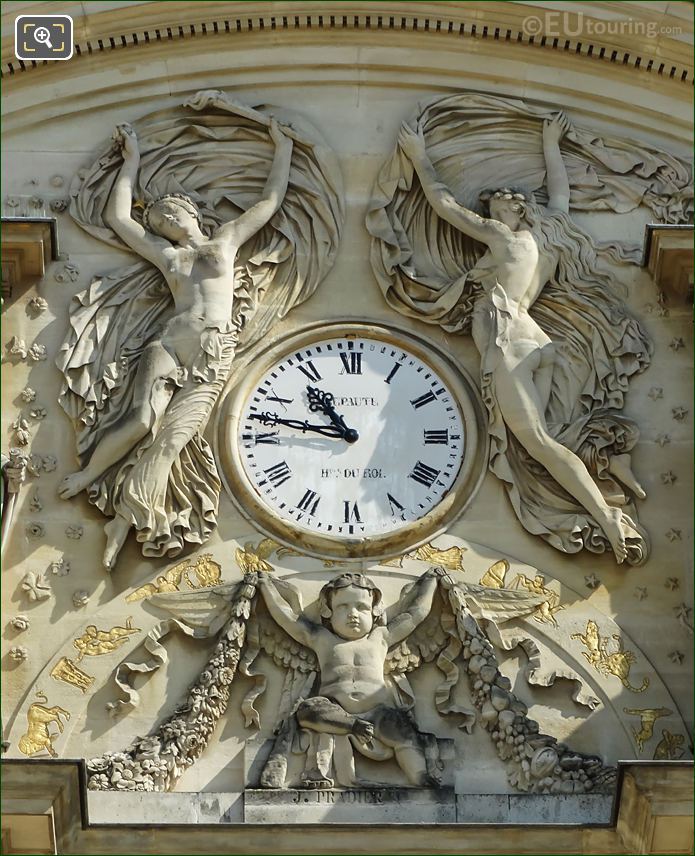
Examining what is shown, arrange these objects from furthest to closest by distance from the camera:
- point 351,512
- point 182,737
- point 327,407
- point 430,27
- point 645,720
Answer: point 430,27 → point 327,407 → point 351,512 → point 645,720 → point 182,737

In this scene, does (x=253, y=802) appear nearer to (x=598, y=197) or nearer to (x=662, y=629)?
(x=662, y=629)

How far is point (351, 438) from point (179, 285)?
1343mm

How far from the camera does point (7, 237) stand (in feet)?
54.5

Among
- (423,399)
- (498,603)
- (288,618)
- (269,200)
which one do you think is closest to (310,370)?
(423,399)

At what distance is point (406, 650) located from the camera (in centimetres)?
1578

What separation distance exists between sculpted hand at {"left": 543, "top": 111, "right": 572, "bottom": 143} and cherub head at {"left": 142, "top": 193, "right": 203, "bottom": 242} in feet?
7.03

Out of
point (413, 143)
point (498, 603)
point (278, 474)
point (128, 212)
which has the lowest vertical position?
point (498, 603)

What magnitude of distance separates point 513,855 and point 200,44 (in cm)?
553

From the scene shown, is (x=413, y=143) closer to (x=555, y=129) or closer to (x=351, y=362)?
(x=555, y=129)

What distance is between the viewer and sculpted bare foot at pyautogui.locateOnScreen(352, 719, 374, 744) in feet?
50.5

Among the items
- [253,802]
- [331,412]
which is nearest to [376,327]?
[331,412]

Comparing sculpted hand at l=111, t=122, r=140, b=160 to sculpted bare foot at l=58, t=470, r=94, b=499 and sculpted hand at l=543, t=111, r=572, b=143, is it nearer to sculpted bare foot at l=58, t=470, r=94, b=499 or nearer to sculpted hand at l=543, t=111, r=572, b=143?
sculpted bare foot at l=58, t=470, r=94, b=499

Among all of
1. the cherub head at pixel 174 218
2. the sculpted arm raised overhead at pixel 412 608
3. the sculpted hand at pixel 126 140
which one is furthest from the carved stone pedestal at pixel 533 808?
the sculpted hand at pixel 126 140

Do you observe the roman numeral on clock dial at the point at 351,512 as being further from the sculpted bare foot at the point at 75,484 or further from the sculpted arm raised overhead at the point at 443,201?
the sculpted arm raised overhead at the point at 443,201
